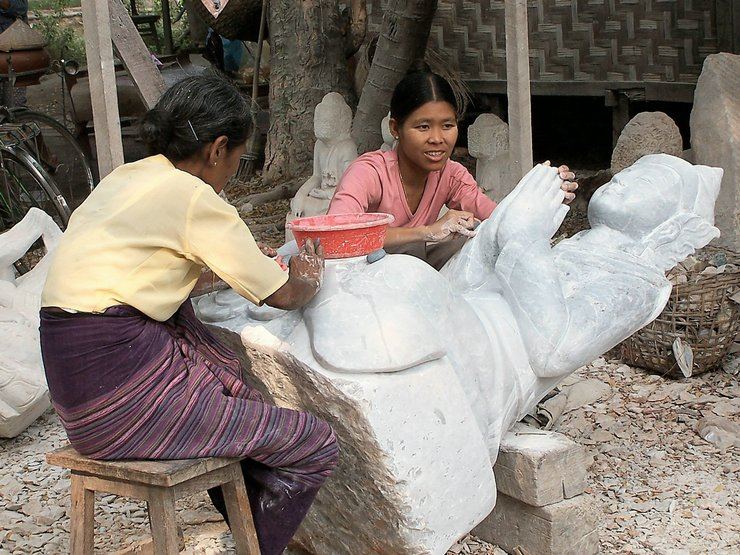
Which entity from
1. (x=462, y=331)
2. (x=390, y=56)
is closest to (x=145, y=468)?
(x=462, y=331)

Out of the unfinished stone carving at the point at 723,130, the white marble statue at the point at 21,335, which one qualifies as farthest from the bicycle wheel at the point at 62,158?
the unfinished stone carving at the point at 723,130

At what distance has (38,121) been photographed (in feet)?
22.5

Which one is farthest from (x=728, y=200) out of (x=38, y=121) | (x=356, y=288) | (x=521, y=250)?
(x=38, y=121)

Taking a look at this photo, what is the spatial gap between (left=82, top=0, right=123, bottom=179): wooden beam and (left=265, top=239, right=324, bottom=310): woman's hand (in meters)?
1.69

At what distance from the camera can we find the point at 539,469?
2859 millimetres

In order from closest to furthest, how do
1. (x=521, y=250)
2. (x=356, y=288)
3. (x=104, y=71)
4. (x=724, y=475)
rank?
(x=356, y=288)
(x=521, y=250)
(x=724, y=475)
(x=104, y=71)

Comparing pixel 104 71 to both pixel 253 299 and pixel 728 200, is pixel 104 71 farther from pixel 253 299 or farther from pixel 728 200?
pixel 728 200

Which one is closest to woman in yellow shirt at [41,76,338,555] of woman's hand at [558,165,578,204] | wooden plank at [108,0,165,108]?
woman's hand at [558,165,578,204]

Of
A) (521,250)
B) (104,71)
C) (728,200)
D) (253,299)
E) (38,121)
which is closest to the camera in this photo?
(253,299)

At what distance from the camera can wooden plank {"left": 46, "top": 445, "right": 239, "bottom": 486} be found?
2211mm

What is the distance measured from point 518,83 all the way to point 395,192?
0.74m

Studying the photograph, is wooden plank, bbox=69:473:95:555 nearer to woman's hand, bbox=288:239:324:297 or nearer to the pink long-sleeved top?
woman's hand, bbox=288:239:324:297

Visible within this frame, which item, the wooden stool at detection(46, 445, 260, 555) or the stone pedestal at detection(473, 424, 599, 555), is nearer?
the wooden stool at detection(46, 445, 260, 555)

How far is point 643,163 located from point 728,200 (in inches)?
85.1
